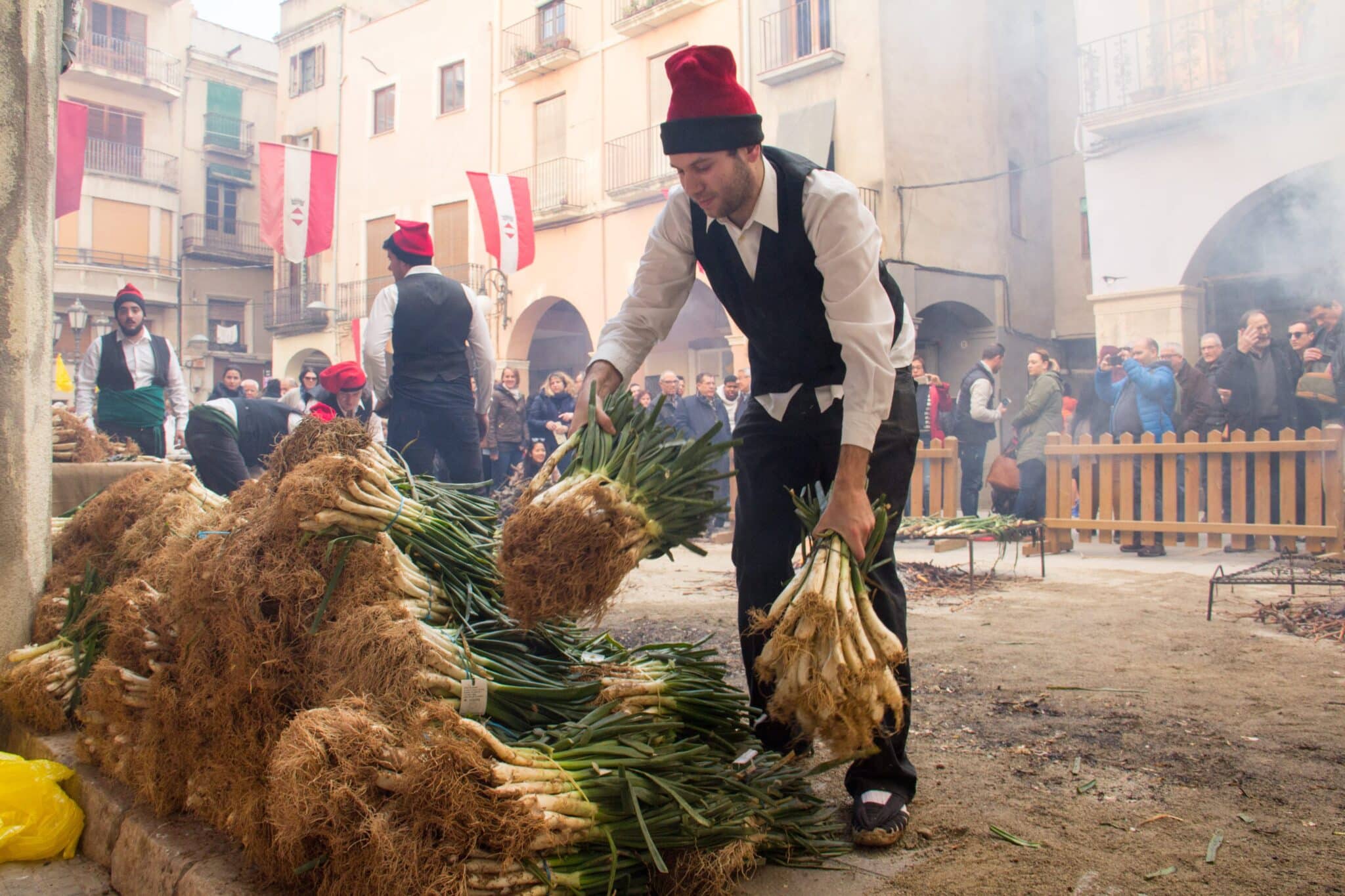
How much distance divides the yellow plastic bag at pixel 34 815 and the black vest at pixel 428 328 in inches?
114

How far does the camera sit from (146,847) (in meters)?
2.34

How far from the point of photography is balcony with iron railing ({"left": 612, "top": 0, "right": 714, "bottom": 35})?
17508 millimetres

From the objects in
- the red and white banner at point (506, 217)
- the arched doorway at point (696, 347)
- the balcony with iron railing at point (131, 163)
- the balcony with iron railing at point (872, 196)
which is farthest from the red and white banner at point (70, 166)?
the balcony with iron railing at point (131, 163)

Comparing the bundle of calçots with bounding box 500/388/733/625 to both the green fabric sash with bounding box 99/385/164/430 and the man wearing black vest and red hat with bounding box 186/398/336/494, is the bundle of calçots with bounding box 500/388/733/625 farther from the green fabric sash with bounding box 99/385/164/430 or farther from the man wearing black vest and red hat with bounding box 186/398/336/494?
the green fabric sash with bounding box 99/385/164/430

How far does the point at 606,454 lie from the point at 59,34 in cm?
337

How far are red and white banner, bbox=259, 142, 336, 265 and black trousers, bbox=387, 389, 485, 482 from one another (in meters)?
12.8

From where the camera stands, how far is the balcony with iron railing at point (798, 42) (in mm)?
15180

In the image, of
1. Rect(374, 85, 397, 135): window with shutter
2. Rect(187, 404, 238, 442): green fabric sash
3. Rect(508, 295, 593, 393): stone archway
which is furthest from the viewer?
Rect(374, 85, 397, 135): window with shutter

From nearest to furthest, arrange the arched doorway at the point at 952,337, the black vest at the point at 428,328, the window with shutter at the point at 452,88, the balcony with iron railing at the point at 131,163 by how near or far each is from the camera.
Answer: the black vest at the point at 428,328
the arched doorway at the point at 952,337
the window with shutter at the point at 452,88
the balcony with iron railing at the point at 131,163

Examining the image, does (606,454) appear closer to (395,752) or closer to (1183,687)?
(395,752)

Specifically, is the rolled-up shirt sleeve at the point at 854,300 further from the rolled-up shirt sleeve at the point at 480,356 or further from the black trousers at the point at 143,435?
the black trousers at the point at 143,435

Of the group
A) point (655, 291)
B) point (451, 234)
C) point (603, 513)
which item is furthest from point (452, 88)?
point (603, 513)

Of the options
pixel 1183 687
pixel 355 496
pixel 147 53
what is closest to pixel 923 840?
pixel 355 496

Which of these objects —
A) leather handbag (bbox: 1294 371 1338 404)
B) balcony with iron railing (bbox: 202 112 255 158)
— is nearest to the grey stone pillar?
leather handbag (bbox: 1294 371 1338 404)
